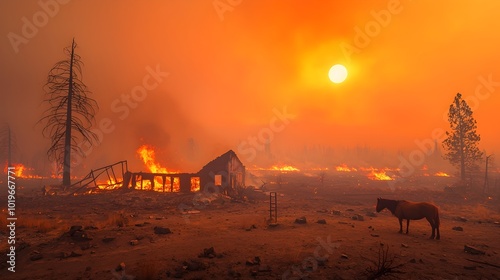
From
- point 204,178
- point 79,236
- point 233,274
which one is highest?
point 204,178

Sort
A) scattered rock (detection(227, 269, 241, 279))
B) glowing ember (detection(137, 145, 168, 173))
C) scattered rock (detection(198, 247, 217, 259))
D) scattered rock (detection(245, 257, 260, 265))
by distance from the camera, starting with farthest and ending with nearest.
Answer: glowing ember (detection(137, 145, 168, 173))
scattered rock (detection(198, 247, 217, 259))
scattered rock (detection(245, 257, 260, 265))
scattered rock (detection(227, 269, 241, 279))

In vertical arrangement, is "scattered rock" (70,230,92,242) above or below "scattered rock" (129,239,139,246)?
above

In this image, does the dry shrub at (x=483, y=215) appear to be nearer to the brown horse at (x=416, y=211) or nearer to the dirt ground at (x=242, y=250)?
the dirt ground at (x=242, y=250)

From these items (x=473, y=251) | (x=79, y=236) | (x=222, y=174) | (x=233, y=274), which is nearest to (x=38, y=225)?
(x=79, y=236)

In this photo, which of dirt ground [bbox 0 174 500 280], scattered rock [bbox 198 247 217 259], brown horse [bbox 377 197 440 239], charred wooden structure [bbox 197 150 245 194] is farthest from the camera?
charred wooden structure [bbox 197 150 245 194]

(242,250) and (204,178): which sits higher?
(204,178)

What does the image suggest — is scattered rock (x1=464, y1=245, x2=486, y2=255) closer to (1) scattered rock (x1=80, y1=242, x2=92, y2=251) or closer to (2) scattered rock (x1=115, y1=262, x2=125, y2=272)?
(2) scattered rock (x1=115, y1=262, x2=125, y2=272)

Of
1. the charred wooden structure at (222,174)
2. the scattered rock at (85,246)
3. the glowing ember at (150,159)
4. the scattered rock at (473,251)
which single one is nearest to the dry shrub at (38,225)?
the scattered rock at (85,246)

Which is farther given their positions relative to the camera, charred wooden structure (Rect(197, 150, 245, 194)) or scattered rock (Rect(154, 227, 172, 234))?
charred wooden structure (Rect(197, 150, 245, 194))

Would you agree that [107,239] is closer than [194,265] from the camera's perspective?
No

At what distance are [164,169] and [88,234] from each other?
3589cm

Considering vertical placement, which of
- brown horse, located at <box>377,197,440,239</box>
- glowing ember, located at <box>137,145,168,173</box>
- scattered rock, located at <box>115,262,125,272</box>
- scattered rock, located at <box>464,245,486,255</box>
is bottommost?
scattered rock, located at <box>464,245,486,255</box>

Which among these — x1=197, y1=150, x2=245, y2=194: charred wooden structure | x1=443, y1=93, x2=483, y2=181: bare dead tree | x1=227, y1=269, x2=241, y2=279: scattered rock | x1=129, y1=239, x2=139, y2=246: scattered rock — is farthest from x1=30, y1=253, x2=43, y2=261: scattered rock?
x1=443, y1=93, x2=483, y2=181: bare dead tree

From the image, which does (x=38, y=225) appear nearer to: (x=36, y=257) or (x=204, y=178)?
(x=36, y=257)
